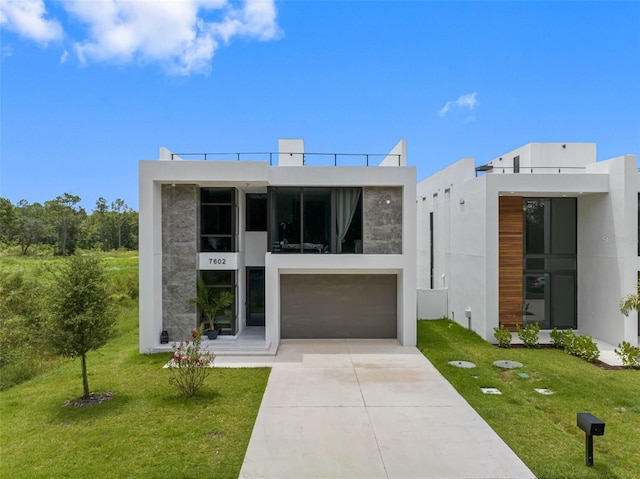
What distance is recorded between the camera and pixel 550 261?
14234 mm

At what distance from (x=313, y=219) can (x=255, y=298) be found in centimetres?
406

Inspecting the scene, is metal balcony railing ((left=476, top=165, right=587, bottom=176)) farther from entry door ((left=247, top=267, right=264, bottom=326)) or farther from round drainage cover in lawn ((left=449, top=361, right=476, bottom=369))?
entry door ((left=247, top=267, right=264, bottom=326))

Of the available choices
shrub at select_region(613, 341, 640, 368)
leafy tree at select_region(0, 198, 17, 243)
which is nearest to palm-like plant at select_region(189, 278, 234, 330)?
shrub at select_region(613, 341, 640, 368)

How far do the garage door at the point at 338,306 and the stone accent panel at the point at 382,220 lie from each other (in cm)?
122

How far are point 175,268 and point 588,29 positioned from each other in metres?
14.6

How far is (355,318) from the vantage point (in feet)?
44.4

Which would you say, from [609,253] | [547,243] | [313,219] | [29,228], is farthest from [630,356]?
[29,228]

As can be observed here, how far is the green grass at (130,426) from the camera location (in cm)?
573

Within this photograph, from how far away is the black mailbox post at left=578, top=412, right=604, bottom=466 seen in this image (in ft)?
18.3

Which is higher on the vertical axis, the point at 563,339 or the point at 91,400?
the point at 563,339

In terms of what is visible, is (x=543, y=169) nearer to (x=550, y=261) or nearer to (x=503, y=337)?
(x=550, y=261)

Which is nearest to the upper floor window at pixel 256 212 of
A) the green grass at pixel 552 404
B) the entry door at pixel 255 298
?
the entry door at pixel 255 298

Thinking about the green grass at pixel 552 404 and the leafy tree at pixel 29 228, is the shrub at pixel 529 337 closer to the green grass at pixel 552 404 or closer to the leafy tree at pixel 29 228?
the green grass at pixel 552 404

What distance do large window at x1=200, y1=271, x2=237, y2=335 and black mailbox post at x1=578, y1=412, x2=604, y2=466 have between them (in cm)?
955
